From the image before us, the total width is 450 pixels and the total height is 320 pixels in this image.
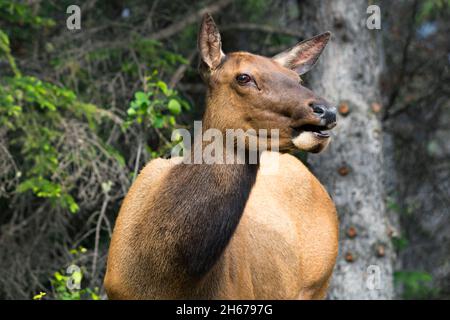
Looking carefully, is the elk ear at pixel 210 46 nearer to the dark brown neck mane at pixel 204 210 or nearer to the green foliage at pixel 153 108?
the dark brown neck mane at pixel 204 210

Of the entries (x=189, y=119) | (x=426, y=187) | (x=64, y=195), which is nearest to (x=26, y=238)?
(x=64, y=195)

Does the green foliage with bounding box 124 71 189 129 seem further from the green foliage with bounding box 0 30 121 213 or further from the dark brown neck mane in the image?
the dark brown neck mane

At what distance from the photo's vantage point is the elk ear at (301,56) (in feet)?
19.2

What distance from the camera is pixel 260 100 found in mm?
4957

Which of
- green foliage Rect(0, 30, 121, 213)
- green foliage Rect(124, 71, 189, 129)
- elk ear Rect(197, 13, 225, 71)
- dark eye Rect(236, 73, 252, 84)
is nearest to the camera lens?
dark eye Rect(236, 73, 252, 84)

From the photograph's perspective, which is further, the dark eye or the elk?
the dark eye

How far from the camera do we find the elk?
15.7 feet

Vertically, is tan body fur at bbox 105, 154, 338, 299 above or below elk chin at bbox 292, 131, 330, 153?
below

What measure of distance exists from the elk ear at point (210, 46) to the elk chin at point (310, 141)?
82 cm

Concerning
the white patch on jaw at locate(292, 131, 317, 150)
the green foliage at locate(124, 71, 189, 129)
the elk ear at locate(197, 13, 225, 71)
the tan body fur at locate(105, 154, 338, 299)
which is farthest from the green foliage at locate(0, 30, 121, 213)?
the white patch on jaw at locate(292, 131, 317, 150)

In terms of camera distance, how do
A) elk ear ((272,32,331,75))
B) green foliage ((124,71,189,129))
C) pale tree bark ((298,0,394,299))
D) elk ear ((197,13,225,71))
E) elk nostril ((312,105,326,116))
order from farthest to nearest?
pale tree bark ((298,0,394,299)) < green foliage ((124,71,189,129)) < elk ear ((272,32,331,75)) < elk ear ((197,13,225,71)) < elk nostril ((312,105,326,116))

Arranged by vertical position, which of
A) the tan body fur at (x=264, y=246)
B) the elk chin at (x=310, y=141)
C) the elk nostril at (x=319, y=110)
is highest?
the elk nostril at (x=319, y=110)

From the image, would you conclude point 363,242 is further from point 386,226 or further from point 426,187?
point 426,187

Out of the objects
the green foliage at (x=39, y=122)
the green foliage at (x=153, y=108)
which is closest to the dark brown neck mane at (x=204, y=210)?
the green foliage at (x=153, y=108)
